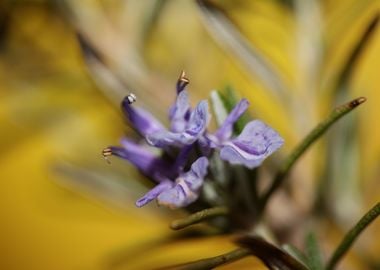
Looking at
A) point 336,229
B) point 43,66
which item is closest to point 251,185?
point 336,229

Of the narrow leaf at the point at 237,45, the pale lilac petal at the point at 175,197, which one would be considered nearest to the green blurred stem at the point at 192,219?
the pale lilac petal at the point at 175,197

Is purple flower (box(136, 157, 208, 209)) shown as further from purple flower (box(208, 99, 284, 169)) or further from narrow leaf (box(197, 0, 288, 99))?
narrow leaf (box(197, 0, 288, 99))

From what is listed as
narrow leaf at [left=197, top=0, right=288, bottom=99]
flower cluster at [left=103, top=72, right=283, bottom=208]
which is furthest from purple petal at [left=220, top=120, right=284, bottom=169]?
narrow leaf at [left=197, top=0, right=288, bottom=99]

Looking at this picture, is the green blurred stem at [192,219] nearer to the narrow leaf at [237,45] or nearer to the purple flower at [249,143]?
the purple flower at [249,143]

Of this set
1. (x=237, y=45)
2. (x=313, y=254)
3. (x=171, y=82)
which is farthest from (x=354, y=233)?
(x=171, y=82)

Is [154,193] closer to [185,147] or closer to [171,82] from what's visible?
[185,147]

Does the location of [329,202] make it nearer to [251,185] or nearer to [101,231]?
[251,185]
